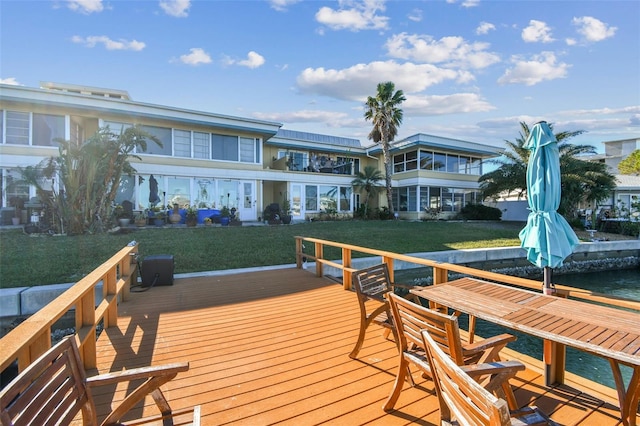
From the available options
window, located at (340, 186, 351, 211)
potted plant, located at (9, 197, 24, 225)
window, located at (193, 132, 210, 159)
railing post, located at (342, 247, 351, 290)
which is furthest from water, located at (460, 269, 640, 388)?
potted plant, located at (9, 197, 24, 225)

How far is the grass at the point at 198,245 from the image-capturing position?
728 cm

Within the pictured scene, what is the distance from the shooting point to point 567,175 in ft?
55.8

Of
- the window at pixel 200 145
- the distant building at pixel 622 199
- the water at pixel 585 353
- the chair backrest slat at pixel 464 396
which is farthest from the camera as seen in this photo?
the distant building at pixel 622 199

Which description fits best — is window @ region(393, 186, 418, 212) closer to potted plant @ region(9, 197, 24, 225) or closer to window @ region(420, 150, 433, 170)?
window @ region(420, 150, 433, 170)

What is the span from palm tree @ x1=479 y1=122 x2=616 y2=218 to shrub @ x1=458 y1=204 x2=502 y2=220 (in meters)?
1.79

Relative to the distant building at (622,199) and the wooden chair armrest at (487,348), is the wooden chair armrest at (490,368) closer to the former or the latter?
the wooden chair armrest at (487,348)

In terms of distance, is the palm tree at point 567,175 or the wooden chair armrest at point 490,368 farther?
the palm tree at point 567,175

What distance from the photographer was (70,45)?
12.0 metres

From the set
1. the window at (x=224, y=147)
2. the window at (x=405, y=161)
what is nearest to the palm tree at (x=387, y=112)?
the window at (x=405, y=161)

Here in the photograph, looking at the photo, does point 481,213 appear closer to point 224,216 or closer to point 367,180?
point 367,180

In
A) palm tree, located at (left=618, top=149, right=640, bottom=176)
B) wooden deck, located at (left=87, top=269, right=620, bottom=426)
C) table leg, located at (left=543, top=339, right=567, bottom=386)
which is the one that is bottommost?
wooden deck, located at (left=87, top=269, right=620, bottom=426)

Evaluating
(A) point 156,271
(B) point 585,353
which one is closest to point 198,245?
(A) point 156,271

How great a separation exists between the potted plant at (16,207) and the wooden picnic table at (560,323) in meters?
16.2

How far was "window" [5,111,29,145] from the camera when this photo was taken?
13.7 meters
